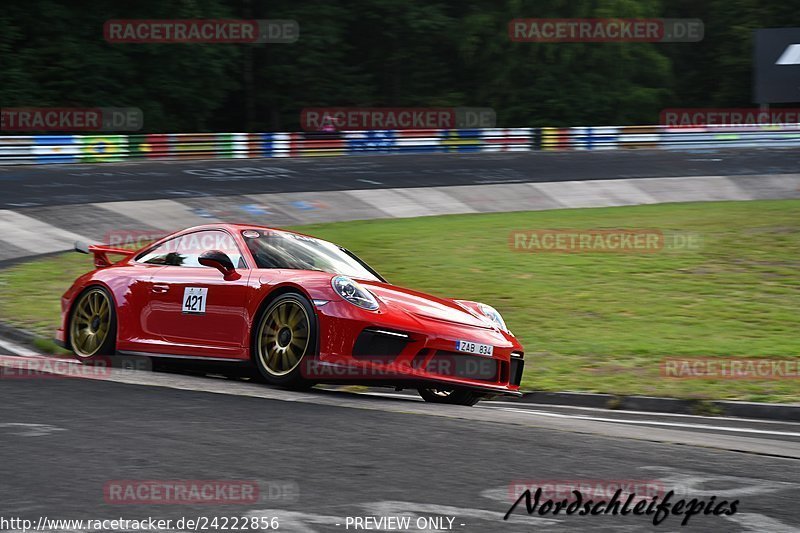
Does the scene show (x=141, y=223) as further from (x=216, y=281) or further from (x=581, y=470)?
(x=581, y=470)

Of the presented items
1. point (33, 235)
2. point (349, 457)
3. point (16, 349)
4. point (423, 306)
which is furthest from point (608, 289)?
point (349, 457)

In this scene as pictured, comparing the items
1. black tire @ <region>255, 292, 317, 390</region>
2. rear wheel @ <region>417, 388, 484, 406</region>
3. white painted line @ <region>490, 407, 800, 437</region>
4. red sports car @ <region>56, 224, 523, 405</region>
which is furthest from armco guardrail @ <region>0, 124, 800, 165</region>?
white painted line @ <region>490, 407, 800, 437</region>

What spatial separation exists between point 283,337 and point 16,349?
3.39m

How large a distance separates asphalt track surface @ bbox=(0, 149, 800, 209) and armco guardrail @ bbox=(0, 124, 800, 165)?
1.27 metres

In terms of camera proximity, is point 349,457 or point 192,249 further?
point 192,249

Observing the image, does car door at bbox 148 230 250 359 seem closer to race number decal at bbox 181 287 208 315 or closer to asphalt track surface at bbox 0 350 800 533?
race number decal at bbox 181 287 208 315

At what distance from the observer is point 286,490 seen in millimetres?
4656

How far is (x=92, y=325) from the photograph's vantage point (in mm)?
9250

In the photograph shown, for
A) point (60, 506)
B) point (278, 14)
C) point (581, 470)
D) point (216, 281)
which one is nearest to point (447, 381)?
point (216, 281)

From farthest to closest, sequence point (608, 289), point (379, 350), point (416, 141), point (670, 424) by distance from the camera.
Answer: point (416, 141), point (608, 289), point (670, 424), point (379, 350)

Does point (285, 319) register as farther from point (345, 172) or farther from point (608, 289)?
point (345, 172)

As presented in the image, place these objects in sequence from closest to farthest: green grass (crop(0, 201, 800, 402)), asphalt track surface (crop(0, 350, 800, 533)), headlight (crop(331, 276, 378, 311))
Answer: asphalt track surface (crop(0, 350, 800, 533)) → headlight (crop(331, 276, 378, 311)) → green grass (crop(0, 201, 800, 402))

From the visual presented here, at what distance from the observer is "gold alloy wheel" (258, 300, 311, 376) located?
25.4ft

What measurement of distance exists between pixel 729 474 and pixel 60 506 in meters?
3.02
